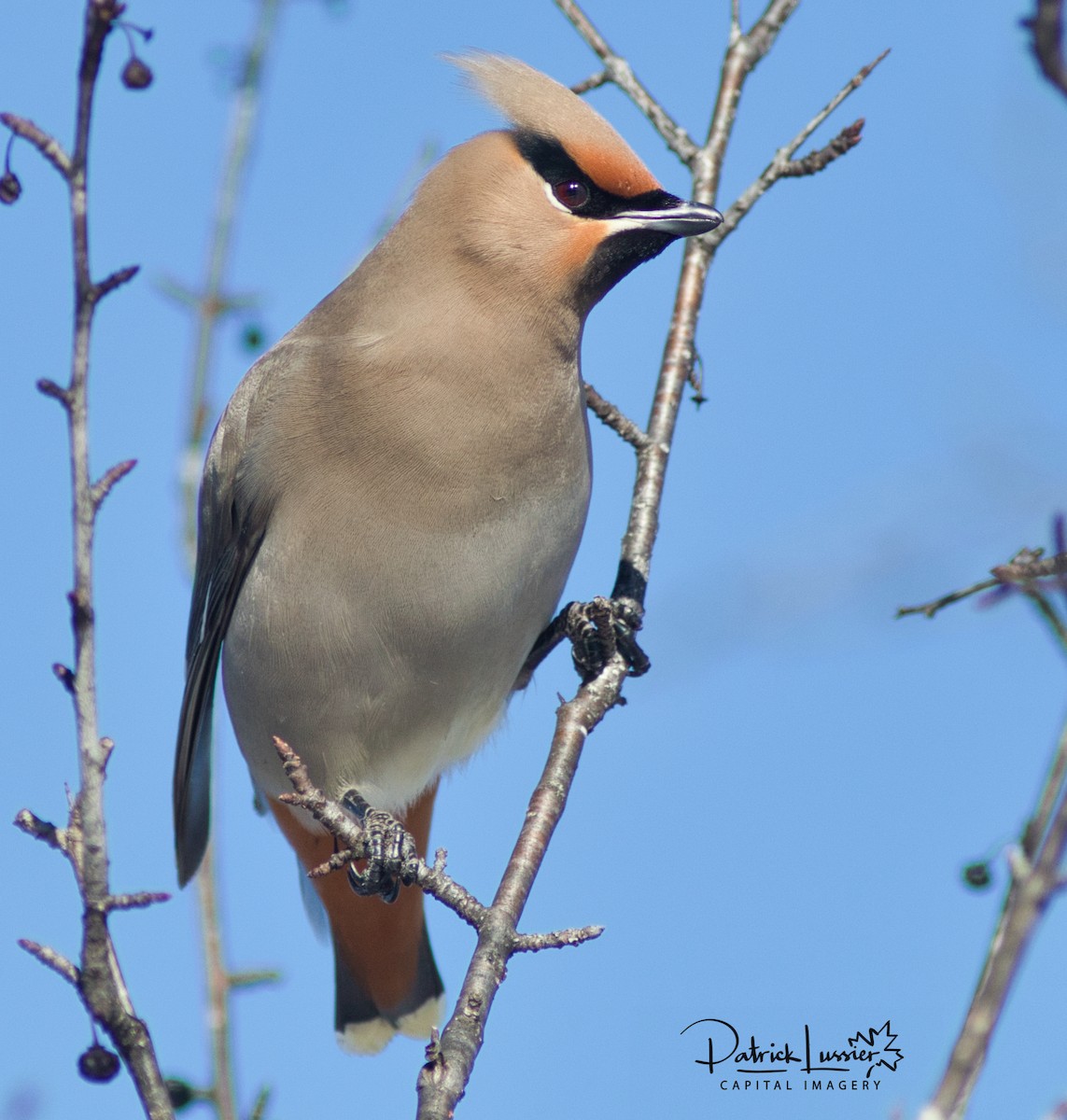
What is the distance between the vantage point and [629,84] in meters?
4.62

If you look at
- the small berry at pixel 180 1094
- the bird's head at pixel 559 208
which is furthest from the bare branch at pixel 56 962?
the bird's head at pixel 559 208

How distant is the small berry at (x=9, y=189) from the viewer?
8.13 ft

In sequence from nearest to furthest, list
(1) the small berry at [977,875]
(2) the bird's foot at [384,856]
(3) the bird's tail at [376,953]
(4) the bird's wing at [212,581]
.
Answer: (1) the small berry at [977,875] → (2) the bird's foot at [384,856] → (4) the bird's wing at [212,581] → (3) the bird's tail at [376,953]

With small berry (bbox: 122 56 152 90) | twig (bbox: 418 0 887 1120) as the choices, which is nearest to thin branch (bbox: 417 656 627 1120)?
twig (bbox: 418 0 887 1120)

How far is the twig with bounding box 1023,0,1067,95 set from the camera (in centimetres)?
122

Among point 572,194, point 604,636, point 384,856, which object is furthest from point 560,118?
point 384,856

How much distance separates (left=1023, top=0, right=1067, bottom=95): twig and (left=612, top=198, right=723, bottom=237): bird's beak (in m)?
2.74

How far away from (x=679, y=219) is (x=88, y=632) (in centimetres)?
246

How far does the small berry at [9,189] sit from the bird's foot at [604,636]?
204 cm

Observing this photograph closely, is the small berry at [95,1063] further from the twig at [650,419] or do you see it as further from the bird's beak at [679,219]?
the bird's beak at [679,219]

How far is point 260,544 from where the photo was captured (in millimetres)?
4266

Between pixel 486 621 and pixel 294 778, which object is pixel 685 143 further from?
pixel 294 778

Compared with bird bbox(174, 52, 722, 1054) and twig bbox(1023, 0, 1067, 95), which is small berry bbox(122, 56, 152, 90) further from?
twig bbox(1023, 0, 1067, 95)

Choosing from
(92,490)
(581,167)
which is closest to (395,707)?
(581,167)
